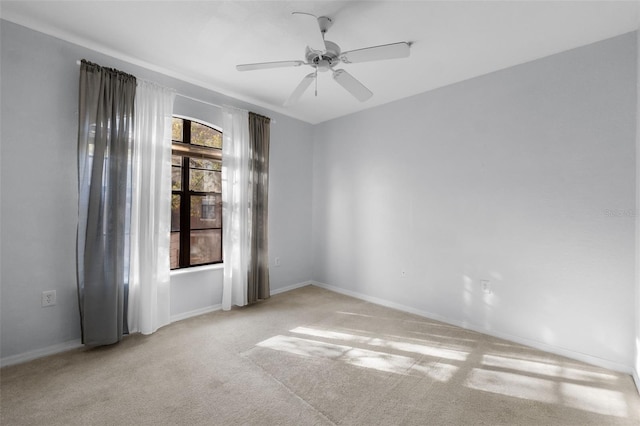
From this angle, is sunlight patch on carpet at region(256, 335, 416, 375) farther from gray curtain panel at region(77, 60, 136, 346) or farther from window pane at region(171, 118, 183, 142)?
window pane at region(171, 118, 183, 142)

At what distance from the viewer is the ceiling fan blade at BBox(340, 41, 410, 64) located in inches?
75.7

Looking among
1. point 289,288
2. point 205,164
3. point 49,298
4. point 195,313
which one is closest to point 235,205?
point 205,164

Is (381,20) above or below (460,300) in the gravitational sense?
above

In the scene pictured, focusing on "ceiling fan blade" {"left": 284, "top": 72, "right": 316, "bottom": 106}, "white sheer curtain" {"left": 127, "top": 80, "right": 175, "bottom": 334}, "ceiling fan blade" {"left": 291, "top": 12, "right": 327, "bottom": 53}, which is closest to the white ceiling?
"ceiling fan blade" {"left": 291, "top": 12, "right": 327, "bottom": 53}

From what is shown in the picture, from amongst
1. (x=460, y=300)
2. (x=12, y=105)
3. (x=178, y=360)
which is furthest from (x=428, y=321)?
(x=12, y=105)

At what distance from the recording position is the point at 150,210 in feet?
9.53

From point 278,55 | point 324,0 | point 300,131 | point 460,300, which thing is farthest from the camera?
point 300,131

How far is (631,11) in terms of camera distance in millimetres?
2092

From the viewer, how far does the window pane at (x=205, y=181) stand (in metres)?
3.53

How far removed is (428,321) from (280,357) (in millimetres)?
1812

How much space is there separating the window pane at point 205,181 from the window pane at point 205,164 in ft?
0.17

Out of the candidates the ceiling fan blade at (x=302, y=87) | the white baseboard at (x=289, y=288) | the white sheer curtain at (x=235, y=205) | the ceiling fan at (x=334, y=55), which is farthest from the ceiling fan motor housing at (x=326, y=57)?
the white baseboard at (x=289, y=288)

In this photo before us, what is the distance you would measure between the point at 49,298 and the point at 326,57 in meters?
3.06

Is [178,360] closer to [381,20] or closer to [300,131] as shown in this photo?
[381,20]
